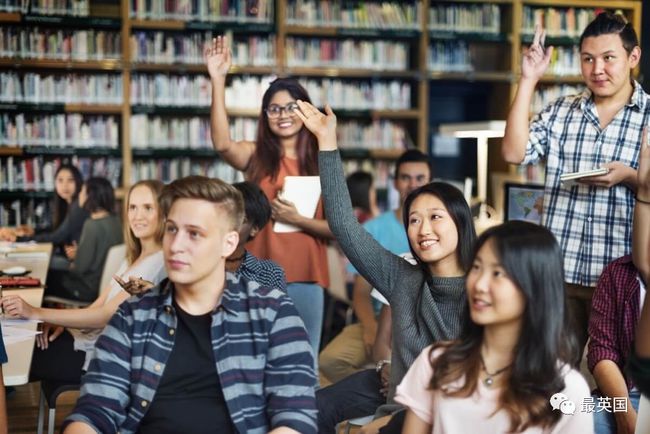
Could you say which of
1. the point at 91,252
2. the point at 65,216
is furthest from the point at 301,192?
the point at 65,216

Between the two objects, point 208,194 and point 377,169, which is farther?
point 377,169

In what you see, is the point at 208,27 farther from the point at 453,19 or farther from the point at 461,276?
the point at 461,276

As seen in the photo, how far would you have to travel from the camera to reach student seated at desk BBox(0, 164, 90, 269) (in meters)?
6.12

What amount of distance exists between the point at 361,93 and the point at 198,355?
5640 mm

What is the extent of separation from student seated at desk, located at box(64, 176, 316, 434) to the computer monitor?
2.12 meters

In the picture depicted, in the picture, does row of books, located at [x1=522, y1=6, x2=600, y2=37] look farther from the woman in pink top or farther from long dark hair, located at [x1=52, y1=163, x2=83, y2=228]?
the woman in pink top

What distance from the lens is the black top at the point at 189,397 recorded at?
1.97m

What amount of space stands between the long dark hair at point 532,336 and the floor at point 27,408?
270 cm

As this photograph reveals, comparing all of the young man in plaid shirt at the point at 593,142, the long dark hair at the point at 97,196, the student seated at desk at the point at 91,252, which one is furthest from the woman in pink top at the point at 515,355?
the long dark hair at the point at 97,196

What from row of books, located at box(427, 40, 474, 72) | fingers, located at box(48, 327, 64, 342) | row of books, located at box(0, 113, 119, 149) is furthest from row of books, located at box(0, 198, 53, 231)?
fingers, located at box(48, 327, 64, 342)

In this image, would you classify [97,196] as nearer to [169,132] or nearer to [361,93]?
[169,132]

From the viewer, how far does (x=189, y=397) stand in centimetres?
198

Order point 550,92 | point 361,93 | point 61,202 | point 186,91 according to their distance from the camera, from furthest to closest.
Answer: point 550,92 → point 361,93 → point 186,91 → point 61,202

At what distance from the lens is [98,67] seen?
22.8 feet
